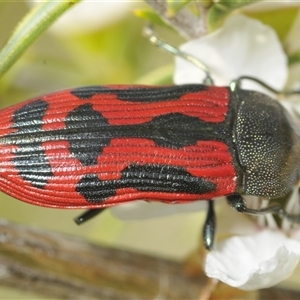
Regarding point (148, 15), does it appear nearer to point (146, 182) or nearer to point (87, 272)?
point (146, 182)

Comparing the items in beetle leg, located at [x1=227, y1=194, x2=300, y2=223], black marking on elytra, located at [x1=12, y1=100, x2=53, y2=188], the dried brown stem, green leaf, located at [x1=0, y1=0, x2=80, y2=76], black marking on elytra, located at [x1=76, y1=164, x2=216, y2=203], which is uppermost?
green leaf, located at [x1=0, y1=0, x2=80, y2=76]

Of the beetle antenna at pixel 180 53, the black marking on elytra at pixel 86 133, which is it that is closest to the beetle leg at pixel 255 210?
the black marking on elytra at pixel 86 133

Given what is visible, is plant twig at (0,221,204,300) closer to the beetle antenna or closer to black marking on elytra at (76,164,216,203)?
black marking on elytra at (76,164,216,203)

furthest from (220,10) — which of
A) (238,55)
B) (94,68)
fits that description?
(94,68)

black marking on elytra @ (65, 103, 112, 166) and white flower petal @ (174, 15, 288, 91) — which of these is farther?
white flower petal @ (174, 15, 288, 91)

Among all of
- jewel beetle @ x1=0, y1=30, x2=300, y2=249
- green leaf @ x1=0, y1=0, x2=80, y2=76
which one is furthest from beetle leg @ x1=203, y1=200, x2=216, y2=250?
green leaf @ x1=0, y1=0, x2=80, y2=76

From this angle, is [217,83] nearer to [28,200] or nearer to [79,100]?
[79,100]
